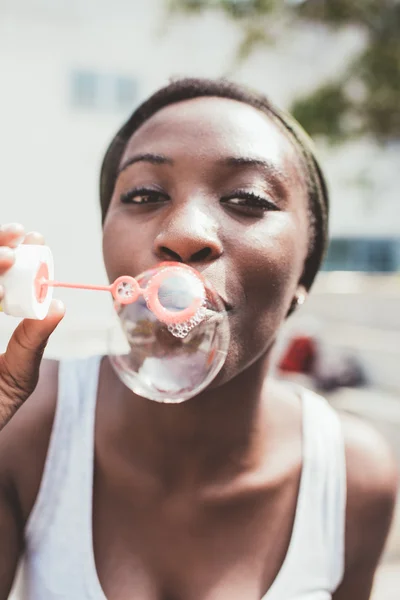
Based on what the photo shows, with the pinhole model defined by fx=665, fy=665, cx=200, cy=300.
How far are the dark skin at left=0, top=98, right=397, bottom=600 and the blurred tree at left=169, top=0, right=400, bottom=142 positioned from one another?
700 cm

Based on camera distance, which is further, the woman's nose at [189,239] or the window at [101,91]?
the window at [101,91]

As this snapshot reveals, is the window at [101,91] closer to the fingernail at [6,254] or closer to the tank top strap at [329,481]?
the tank top strap at [329,481]

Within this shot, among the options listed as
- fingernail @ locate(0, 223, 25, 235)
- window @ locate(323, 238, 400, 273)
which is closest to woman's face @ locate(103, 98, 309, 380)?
fingernail @ locate(0, 223, 25, 235)

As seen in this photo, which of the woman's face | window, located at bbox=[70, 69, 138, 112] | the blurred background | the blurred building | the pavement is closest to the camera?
the woman's face

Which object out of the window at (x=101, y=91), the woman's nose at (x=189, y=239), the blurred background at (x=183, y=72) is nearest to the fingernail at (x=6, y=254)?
the woman's nose at (x=189, y=239)

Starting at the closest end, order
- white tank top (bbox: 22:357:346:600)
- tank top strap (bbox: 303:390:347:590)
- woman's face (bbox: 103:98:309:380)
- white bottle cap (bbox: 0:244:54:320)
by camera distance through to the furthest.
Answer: white bottle cap (bbox: 0:244:54:320)
woman's face (bbox: 103:98:309:380)
white tank top (bbox: 22:357:346:600)
tank top strap (bbox: 303:390:347:590)

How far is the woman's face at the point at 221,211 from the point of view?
1.12m

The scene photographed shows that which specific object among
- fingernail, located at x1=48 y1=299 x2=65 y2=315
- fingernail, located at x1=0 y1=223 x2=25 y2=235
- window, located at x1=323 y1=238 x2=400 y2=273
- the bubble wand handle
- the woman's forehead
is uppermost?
the woman's forehead

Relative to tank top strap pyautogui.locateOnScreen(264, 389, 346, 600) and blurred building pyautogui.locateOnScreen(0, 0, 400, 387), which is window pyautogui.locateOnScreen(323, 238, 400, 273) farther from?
tank top strap pyautogui.locateOnScreen(264, 389, 346, 600)

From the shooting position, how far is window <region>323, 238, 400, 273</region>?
1438cm

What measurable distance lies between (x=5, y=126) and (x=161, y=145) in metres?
10.6

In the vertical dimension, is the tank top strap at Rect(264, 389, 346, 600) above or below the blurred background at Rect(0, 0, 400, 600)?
above

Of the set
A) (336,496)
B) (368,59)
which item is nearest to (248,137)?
(336,496)

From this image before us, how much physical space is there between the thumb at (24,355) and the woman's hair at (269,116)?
0.45 metres
